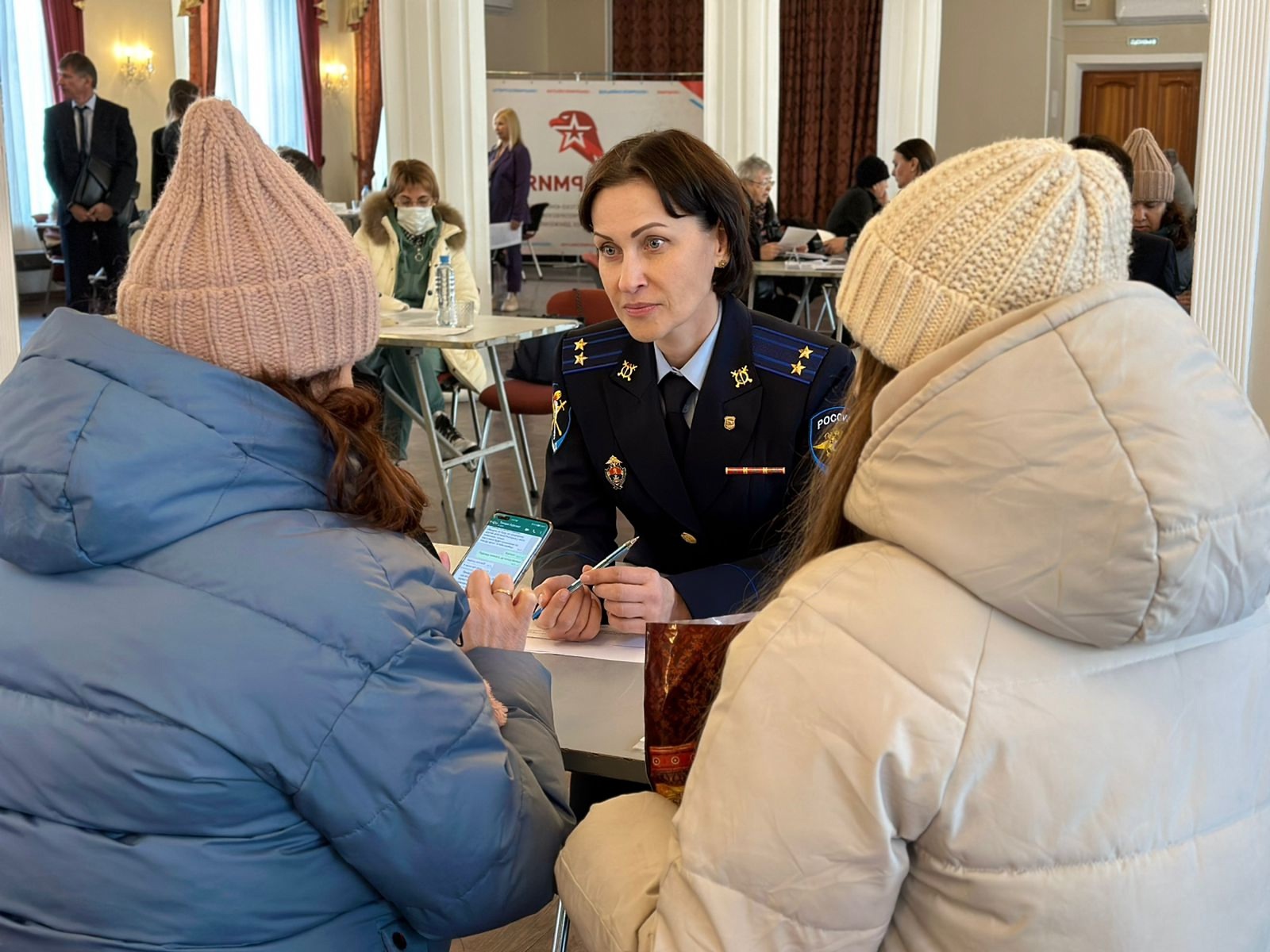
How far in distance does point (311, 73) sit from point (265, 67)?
638 mm

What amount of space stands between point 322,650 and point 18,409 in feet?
1.08

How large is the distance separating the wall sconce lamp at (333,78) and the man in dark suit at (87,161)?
6078 millimetres

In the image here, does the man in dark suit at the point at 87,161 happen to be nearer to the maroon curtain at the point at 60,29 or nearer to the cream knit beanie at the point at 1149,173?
the maroon curtain at the point at 60,29

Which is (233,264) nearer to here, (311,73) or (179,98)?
(179,98)

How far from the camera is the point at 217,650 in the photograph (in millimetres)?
1038

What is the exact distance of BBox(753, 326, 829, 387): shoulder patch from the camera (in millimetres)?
2070

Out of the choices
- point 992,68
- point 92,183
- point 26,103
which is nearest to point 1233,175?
point 92,183

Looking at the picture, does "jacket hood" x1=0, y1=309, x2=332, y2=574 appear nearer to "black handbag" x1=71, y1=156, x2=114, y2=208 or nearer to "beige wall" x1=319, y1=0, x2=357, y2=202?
"black handbag" x1=71, y1=156, x2=114, y2=208

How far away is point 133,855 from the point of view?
1045 mm

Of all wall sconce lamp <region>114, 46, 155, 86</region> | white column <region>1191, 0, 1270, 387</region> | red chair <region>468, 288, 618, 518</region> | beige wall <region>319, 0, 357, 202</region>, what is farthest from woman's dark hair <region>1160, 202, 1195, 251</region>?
beige wall <region>319, 0, 357, 202</region>

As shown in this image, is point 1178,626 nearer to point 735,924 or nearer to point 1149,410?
point 1149,410

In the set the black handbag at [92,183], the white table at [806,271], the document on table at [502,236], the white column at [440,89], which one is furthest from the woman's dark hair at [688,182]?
the document on table at [502,236]

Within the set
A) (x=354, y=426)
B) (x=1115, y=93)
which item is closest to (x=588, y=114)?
(x=1115, y=93)

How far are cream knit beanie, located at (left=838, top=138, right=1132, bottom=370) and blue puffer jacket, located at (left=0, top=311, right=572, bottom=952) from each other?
49 cm
